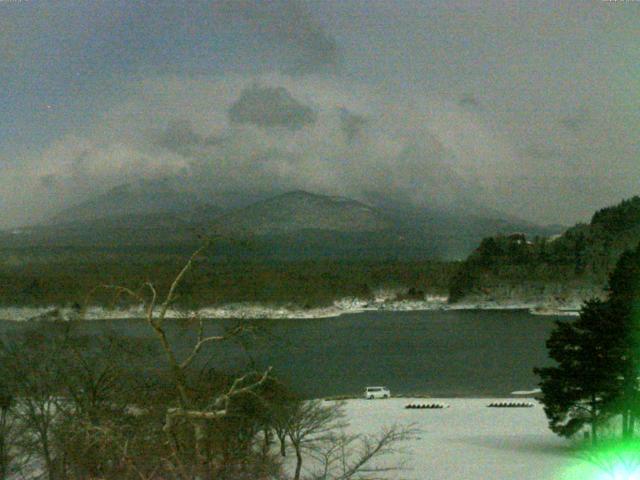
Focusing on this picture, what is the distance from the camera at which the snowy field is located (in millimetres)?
7324

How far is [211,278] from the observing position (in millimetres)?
23969

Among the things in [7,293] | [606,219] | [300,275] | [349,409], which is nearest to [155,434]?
[349,409]

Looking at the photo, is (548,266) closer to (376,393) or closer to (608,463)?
(376,393)

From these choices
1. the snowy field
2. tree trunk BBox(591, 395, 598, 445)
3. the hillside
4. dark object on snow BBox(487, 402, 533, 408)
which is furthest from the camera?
the hillside

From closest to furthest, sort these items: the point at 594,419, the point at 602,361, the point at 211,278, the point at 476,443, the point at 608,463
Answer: the point at 608,463 → the point at 602,361 → the point at 594,419 → the point at 476,443 → the point at 211,278

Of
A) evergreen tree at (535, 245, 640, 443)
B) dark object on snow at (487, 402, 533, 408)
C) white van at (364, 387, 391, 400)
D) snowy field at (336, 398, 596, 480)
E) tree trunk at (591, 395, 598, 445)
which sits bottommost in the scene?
white van at (364, 387, 391, 400)

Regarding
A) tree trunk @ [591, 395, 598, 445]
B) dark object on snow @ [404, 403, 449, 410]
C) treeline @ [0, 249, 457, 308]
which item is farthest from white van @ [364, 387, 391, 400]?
tree trunk @ [591, 395, 598, 445]

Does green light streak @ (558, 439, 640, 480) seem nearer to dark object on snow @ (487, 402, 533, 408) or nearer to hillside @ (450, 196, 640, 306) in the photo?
dark object on snow @ (487, 402, 533, 408)

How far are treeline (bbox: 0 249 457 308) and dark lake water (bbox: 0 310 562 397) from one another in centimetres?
112

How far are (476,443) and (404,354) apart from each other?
17.9 metres

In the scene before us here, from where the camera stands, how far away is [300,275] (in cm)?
4738

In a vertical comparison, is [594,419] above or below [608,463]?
below

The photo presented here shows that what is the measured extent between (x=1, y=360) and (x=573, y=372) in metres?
5.50

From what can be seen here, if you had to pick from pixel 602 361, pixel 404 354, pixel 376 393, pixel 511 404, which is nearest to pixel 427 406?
pixel 511 404
